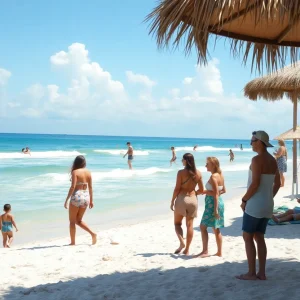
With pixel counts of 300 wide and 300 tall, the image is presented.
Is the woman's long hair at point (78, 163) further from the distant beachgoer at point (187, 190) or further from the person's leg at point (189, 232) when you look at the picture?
the person's leg at point (189, 232)

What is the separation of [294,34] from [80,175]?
132 inches

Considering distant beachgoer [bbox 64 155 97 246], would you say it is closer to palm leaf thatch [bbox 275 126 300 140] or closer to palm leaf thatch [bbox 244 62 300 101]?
palm leaf thatch [bbox 244 62 300 101]

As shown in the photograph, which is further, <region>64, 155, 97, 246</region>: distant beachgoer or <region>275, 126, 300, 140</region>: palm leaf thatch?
<region>275, 126, 300, 140</region>: palm leaf thatch

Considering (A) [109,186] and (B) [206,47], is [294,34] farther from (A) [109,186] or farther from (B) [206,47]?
(A) [109,186]

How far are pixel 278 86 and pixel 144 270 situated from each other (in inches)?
202

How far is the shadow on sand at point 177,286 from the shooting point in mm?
3461

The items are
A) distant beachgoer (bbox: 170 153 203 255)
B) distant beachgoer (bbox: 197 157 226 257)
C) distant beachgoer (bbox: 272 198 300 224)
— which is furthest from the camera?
distant beachgoer (bbox: 272 198 300 224)

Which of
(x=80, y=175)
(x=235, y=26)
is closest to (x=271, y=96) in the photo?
(x=80, y=175)

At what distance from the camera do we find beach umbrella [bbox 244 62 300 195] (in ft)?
26.0

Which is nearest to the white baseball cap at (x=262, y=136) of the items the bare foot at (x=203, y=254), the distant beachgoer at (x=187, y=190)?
the distant beachgoer at (x=187, y=190)

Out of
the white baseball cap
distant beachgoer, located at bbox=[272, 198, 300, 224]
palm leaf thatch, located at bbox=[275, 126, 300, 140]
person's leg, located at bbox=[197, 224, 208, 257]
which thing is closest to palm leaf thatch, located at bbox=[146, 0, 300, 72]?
the white baseball cap

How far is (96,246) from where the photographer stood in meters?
6.02

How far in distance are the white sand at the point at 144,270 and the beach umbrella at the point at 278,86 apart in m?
2.86

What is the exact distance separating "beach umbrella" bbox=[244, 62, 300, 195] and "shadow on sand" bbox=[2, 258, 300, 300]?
4.44m
